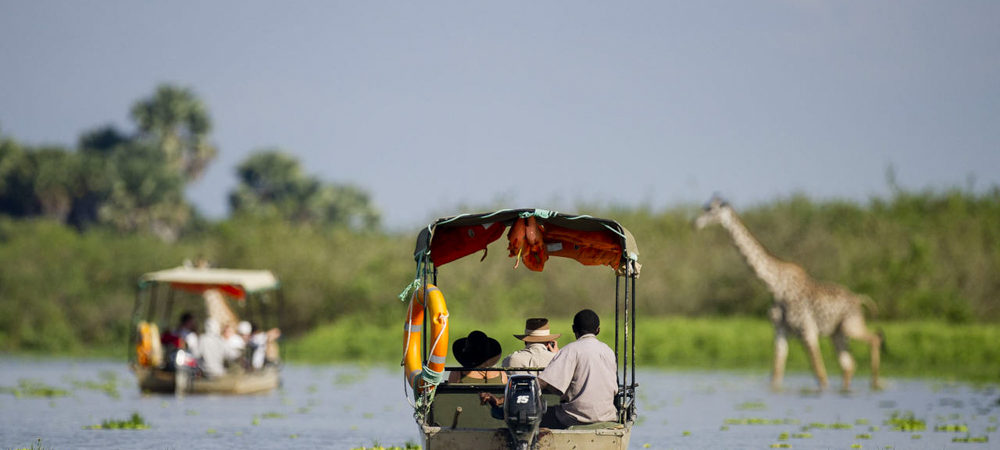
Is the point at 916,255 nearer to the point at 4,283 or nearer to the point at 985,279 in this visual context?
the point at 985,279

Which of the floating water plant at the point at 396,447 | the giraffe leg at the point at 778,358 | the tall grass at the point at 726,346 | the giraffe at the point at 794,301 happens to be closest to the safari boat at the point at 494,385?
the floating water plant at the point at 396,447

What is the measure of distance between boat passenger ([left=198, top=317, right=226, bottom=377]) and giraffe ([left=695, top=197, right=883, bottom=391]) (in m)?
8.99

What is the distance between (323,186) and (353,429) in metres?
52.1

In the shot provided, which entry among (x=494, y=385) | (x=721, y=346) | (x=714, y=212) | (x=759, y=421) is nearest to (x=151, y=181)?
(x=721, y=346)

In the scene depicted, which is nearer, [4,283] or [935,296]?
[935,296]

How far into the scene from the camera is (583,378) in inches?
480

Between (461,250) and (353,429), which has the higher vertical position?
(461,250)

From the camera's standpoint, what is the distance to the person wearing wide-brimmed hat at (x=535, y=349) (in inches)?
524

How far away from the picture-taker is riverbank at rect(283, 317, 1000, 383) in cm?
3334

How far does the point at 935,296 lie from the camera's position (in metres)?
37.7

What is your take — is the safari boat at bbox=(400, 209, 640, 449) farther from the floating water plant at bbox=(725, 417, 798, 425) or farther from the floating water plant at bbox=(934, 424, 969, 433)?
the floating water plant at bbox=(934, 424, 969, 433)

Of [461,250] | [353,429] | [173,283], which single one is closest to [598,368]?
[461,250]

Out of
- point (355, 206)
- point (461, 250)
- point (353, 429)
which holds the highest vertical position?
point (355, 206)

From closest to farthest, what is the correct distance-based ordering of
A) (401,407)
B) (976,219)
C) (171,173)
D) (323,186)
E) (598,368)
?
1. (598,368)
2. (401,407)
3. (976,219)
4. (171,173)
5. (323,186)
